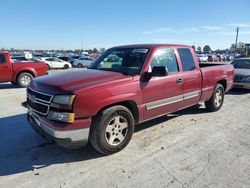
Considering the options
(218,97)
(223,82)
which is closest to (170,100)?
(218,97)

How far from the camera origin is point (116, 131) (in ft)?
12.8

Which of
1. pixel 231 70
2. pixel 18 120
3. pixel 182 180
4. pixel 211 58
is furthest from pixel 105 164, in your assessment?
pixel 211 58

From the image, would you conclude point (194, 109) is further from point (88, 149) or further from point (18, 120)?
point (18, 120)

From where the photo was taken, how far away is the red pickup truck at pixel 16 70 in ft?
35.7

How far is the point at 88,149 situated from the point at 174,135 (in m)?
1.78

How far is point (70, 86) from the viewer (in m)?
3.51

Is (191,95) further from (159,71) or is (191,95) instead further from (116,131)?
(116,131)

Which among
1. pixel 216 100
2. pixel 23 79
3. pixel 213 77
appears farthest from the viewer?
pixel 23 79

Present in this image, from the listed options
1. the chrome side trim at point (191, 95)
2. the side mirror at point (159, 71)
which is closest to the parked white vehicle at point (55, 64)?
the chrome side trim at point (191, 95)

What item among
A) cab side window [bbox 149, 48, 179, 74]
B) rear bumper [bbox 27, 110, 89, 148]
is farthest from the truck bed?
rear bumper [bbox 27, 110, 89, 148]

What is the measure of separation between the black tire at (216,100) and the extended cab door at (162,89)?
1.76 meters

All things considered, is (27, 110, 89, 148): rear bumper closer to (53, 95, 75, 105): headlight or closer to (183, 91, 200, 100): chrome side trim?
(53, 95, 75, 105): headlight

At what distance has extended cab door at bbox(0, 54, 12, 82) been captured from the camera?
35.5 feet

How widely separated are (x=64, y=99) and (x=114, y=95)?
798 millimetres
